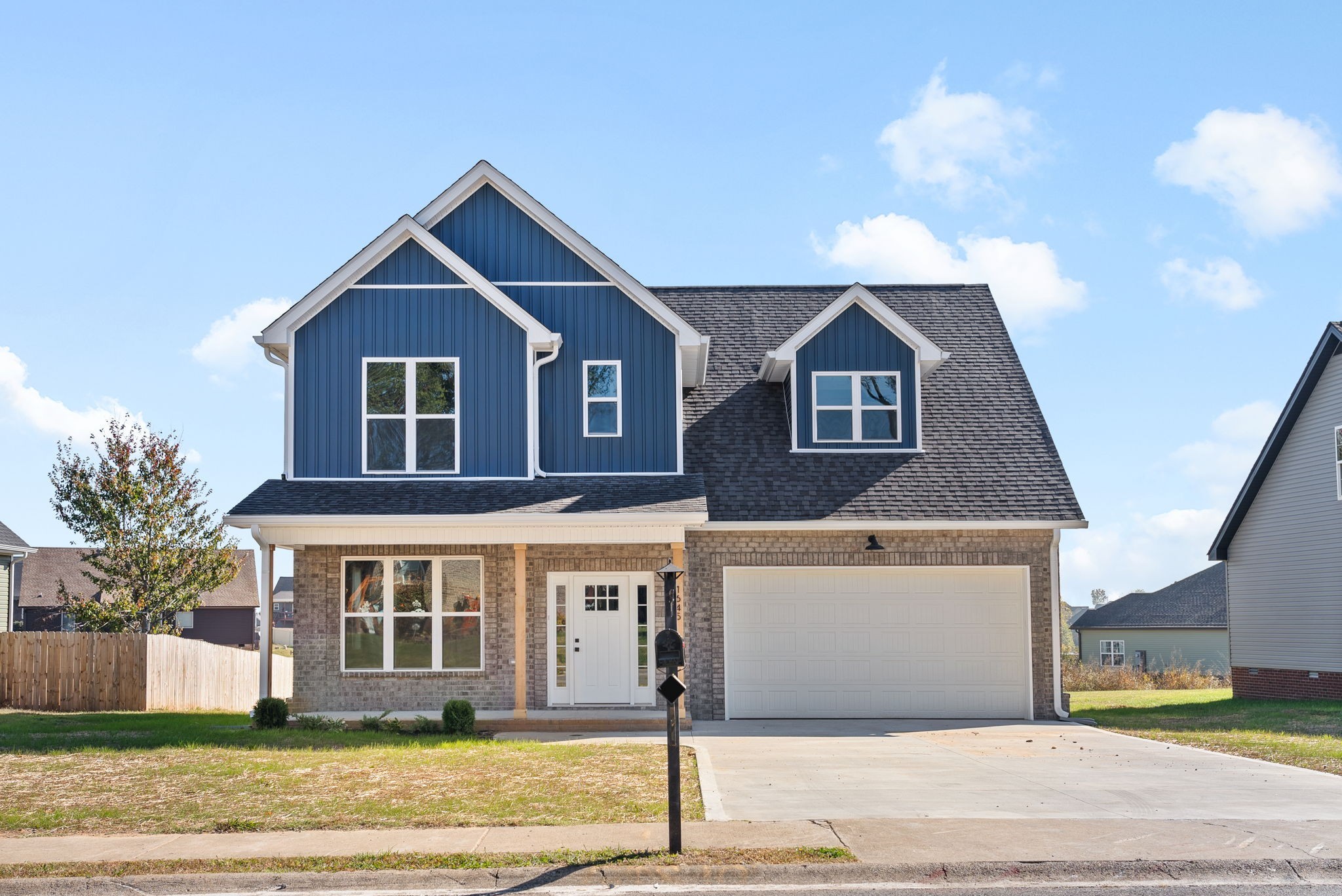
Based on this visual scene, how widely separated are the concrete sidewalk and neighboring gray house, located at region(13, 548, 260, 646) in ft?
124

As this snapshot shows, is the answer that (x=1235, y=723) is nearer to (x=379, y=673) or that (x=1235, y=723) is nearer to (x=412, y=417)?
(x=379, y=673)

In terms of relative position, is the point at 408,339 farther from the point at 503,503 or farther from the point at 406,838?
the point at 406,838

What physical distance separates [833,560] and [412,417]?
696cm

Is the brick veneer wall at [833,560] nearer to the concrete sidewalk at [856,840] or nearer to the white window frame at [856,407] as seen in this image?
the white window frame at [856,407]

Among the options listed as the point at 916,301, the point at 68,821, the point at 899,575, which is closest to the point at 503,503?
the point at 899,575

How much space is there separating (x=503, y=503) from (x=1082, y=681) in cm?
2041

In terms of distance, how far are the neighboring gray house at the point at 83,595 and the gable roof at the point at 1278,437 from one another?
33251 mm

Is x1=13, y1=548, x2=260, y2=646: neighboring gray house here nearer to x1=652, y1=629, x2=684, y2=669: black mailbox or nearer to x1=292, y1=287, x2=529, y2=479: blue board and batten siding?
x1=292, y1=287, x2=529, y2=479: blue board and batten siding

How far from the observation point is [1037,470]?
20547 mm

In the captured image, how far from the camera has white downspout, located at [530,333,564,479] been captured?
1923 cm

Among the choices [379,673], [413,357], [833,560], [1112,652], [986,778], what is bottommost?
[1112,652]

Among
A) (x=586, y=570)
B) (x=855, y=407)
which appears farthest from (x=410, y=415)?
(x=855, y=407)

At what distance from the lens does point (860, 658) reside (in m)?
19.7

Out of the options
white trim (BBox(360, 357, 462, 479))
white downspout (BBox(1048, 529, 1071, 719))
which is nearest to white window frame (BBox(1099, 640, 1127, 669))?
white downspout (BBox(1048, 529, 1071, 719))
